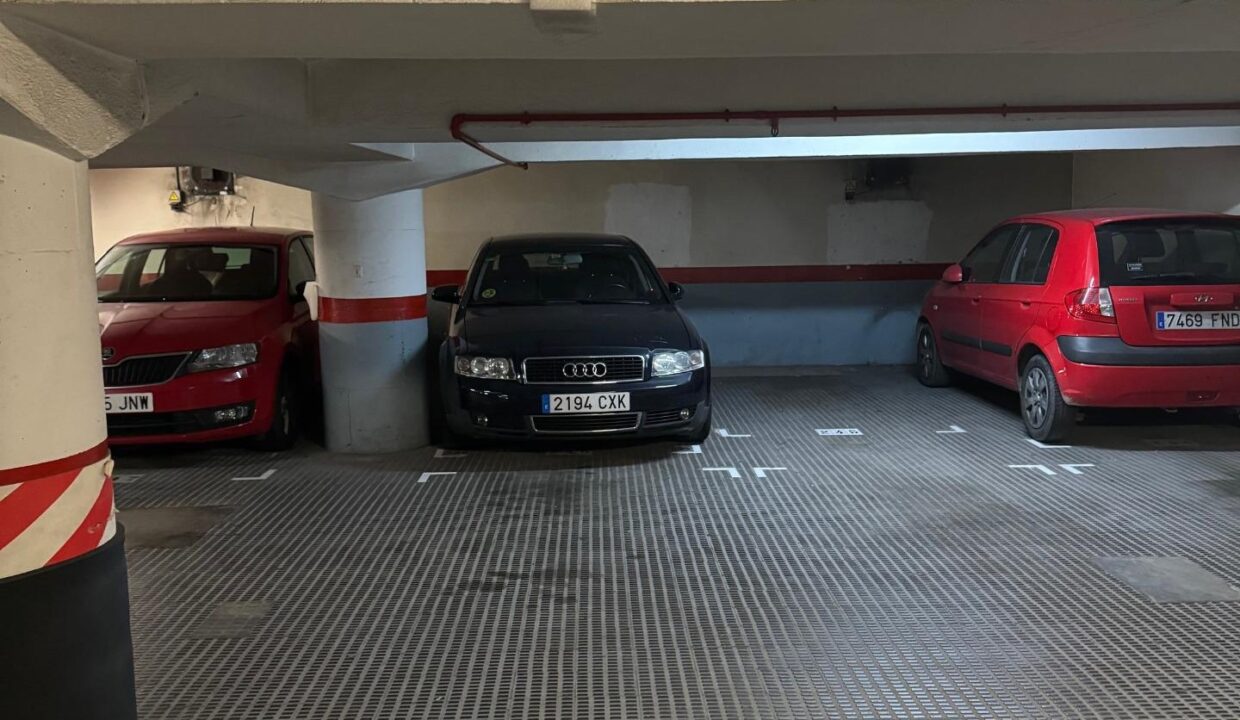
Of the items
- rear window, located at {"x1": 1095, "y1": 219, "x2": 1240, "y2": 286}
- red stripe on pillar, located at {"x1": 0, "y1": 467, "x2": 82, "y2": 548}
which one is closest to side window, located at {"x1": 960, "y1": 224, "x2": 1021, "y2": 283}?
rear window, located at {"x1": 1095, "y1": 219, "x2": 1240, "y2": 286}

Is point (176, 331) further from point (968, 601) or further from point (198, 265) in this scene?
point (968, 601)

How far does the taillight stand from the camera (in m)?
5.12

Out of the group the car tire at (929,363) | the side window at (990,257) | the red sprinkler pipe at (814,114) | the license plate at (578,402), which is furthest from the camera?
the car tire at (929,363)

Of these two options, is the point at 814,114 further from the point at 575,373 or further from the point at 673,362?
the point at 575,373

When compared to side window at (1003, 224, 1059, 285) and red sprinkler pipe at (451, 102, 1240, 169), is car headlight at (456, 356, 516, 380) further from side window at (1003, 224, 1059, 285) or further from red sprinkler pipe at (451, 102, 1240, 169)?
side window at (1003, 224, 1059, 285)

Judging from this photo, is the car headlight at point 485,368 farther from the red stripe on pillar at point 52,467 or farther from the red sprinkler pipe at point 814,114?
the red stripe on pillar at point 52,467

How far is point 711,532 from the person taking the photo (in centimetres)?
411

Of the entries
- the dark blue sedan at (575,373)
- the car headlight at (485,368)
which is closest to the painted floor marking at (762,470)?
the dark blue sedan at (575,373)

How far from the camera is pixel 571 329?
523 centimetres

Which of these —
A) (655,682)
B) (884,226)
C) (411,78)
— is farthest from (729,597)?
(884,226)

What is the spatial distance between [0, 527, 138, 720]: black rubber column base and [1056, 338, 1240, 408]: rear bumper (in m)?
4.90

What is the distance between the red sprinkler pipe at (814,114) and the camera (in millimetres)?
3967

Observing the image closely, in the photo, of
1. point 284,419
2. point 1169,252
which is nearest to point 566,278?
point 284,419

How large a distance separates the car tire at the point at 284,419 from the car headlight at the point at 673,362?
238cm
